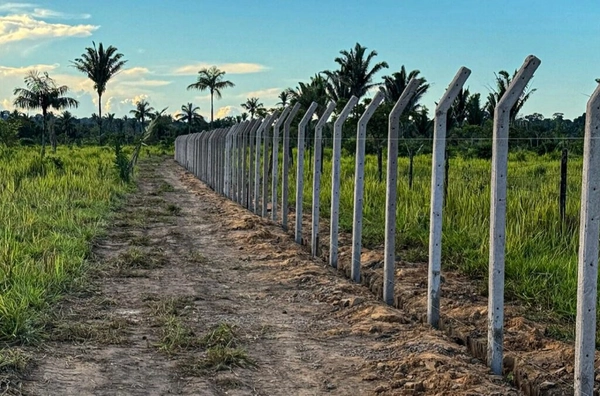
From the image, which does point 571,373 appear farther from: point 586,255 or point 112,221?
point 112,221

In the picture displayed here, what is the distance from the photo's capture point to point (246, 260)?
7.64m

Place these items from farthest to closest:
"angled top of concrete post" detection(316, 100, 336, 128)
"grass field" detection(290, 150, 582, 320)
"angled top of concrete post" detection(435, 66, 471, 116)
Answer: "angled top of concrete post" detection(316, 100, 336, 128) → "grass field" detection(290, 150, 582, 320) → "angled top of concrete post" detection(435, 66, 471, 116)

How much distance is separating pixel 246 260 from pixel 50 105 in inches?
1554

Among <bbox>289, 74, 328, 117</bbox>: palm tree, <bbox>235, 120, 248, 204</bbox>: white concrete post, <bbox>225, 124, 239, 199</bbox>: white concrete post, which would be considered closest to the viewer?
<bbox>235, 120, 248, 204</bbox>: white concrete post

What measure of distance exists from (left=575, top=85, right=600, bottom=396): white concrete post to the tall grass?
3333 millimetres

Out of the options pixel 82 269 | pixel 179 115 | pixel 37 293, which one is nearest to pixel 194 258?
pixel 82 269

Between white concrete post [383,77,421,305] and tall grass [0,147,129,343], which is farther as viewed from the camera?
white concrete post [383,77,421,305]

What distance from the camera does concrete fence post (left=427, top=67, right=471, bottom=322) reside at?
15.3 feet

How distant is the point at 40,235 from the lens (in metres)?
8.22

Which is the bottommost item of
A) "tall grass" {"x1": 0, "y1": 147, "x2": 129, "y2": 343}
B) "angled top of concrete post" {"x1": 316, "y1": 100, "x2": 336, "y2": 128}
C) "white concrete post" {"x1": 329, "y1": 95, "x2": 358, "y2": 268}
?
"tall grass" {"x1": 0, "y1": 147, "x2": 129, "y2": 343}

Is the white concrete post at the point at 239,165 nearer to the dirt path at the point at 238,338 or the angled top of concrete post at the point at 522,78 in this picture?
the dirt path at the point at 238,338

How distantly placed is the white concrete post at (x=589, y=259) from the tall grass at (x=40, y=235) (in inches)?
131

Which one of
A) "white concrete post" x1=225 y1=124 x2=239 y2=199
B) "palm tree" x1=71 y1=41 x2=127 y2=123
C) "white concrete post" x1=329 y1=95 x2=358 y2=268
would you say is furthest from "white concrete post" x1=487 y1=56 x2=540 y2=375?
"palm tree" x1=71 y1=41 x2=127 y2=123

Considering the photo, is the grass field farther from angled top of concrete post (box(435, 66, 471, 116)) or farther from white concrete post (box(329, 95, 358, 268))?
angled top of concrete post (box(435, 66, 471, 116))
